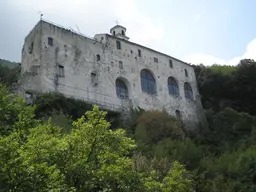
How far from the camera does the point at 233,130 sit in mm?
33938

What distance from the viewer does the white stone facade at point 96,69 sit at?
30406 mm

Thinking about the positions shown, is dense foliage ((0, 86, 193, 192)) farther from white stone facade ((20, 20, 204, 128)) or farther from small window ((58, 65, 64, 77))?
small window ((58, 65, 64, 77))

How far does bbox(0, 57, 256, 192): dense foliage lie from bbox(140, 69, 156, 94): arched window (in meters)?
4.47

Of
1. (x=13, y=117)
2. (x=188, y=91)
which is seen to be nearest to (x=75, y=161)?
(x=13, y=117)

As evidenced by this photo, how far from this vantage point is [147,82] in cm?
3797

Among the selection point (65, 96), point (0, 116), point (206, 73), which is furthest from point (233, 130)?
point (0, 116)

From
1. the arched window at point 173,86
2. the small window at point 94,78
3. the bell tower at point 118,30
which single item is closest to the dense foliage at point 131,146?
the small window at point 94,78

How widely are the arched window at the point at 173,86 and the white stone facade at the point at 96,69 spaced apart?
0.41m

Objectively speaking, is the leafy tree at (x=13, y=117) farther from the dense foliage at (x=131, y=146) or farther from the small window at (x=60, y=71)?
the small window at (x=60, y=71)

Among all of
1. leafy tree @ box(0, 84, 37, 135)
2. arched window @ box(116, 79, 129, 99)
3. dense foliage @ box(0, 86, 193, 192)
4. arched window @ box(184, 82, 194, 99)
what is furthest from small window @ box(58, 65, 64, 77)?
dense foliage @ box(0, 86, 193, 192)

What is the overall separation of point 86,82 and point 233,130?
14.4 m

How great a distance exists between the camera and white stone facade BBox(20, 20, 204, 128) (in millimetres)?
30406

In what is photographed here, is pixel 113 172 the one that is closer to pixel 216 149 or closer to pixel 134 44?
pixel 216 149

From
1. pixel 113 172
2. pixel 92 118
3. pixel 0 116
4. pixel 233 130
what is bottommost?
pixel 113 172
